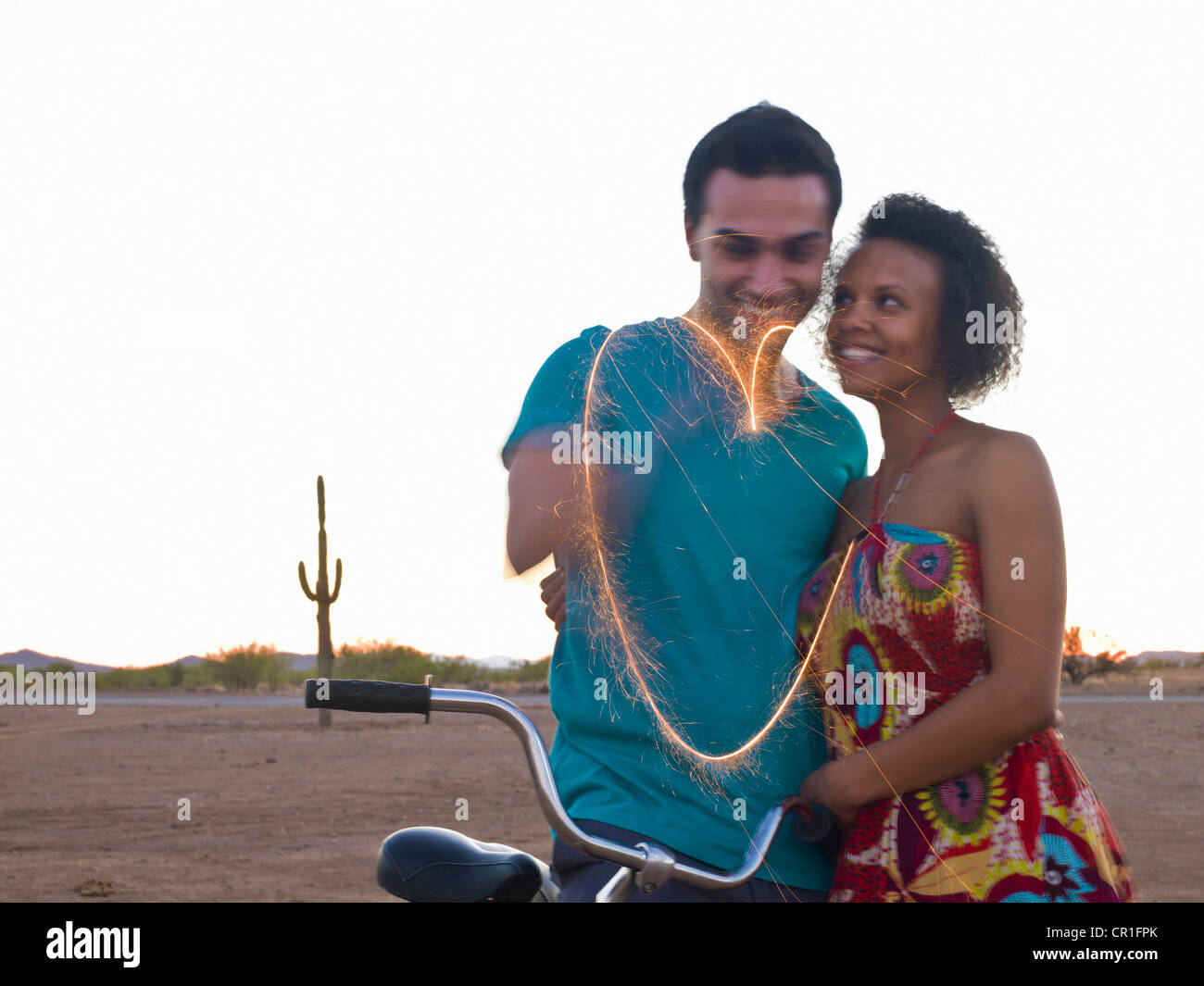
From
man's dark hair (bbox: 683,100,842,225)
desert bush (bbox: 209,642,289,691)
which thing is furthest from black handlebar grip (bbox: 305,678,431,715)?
desert bush (bbox: 209,642,289,691)

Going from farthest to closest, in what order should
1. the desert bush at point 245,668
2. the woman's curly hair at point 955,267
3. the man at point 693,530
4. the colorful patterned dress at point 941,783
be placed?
the desert bush at point 245,668
the woman's curly hair at point 955,267
the colorful patterned dress at point 941,783
the man at point 693,530

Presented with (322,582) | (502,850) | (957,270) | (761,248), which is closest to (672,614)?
(502,850)

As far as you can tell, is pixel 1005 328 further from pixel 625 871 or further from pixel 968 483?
pixel 625 871

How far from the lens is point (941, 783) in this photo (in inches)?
85.4

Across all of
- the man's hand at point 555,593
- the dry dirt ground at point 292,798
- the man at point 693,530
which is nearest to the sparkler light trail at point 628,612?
the man at point 693,530

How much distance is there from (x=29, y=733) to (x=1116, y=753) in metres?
20.1

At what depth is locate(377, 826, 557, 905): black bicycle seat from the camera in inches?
80.8

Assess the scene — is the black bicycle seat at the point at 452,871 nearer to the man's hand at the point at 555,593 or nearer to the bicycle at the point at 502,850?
the bicycle at the point at 502,850

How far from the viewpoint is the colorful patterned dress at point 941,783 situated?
2.13 m

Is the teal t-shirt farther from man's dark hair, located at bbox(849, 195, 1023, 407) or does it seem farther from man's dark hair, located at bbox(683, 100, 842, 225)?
man's dark hair, located at bbox(849, 195, 1023, 407)

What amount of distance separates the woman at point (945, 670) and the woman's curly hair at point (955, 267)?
10cm

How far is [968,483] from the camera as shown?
7.50 ft

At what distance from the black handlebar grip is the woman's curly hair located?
127cm
